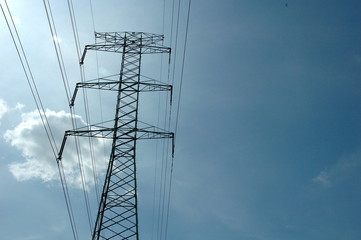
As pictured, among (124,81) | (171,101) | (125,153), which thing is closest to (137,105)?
(124,81)

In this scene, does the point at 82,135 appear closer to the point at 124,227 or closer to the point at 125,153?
the point at 125,153

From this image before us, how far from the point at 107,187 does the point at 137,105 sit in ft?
17.6

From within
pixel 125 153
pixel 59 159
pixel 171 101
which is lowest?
pixel 59 159

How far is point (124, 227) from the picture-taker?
1492 centimetres

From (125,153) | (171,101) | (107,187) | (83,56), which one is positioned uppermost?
(83,56)

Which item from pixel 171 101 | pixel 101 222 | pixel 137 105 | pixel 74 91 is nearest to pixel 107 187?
pixel 101 222

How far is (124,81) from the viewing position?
18.6 meters

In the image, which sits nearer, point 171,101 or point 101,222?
point 101,222

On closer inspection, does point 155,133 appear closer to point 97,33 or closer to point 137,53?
point 137,53

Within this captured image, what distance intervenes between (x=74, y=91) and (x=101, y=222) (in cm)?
825

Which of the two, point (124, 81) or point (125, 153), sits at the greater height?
point (124, 81)

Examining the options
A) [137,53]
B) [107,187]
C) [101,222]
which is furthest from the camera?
[137,53]

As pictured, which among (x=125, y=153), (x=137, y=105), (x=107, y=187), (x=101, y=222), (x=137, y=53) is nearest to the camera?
(x=101, y=222)

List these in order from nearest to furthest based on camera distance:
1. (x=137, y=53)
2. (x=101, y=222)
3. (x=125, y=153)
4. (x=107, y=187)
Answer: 1. (x=101, y=222)
2. (x=107, y=187)
3. (x=125, y=153)
4. (x=137, y=53)
